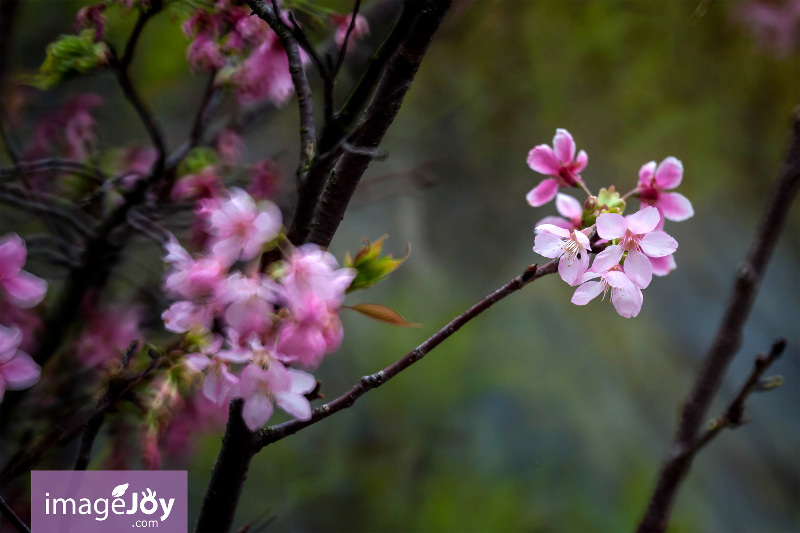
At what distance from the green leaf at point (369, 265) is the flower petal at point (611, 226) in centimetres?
11

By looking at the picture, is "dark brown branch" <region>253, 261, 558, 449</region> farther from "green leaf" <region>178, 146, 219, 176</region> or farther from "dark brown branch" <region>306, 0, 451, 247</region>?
"green leaf" <region>178, 146, 219, 176</region>

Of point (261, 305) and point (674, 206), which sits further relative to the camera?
point (674, 206)

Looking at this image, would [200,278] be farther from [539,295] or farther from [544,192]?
[539,295]

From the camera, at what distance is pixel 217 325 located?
1.23 ft

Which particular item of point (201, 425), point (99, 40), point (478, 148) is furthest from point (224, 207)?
point (478, 148)

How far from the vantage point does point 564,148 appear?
405 millimetres

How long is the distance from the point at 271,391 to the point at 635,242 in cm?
21

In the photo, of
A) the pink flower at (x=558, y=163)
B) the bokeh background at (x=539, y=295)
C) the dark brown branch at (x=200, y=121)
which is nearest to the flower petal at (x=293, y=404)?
the pink flower at (x=558, y=163)

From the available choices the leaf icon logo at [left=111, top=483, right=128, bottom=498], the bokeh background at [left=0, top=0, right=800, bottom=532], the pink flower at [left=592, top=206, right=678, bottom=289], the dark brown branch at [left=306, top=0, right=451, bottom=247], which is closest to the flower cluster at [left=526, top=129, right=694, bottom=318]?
the pink flower at [left=592, top=206, right=678, bottom=289]

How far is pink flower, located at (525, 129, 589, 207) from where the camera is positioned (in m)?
0.40

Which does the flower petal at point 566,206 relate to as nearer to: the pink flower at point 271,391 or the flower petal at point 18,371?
the pink flower at point 271,391

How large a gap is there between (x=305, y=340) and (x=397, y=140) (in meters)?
1.12

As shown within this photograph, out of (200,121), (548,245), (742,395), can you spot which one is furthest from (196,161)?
(742,395)

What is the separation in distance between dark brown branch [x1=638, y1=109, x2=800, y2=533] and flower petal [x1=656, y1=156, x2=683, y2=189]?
0.20 meters
